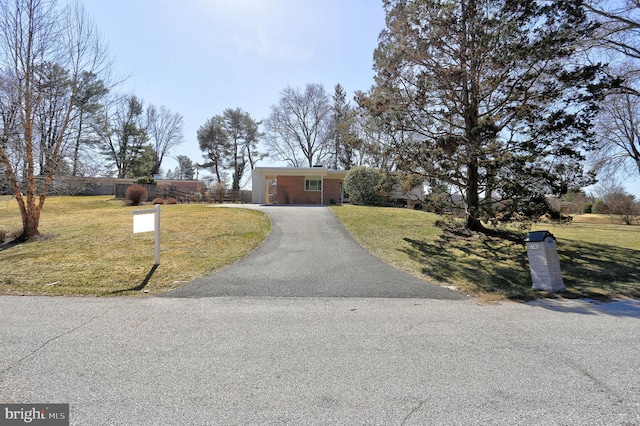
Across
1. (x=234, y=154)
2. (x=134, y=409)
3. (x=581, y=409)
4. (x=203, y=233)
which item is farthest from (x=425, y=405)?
(x=234, y=154)

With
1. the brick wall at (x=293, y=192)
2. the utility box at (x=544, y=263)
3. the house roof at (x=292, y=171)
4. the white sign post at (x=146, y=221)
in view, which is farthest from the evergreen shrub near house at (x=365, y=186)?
the white sign post at (x=146, y=221)

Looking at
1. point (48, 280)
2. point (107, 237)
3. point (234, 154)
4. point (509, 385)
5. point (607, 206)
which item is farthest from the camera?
point (234, 154)

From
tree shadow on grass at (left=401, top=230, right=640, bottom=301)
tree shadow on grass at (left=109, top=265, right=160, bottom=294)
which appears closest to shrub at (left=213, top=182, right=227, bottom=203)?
tree shadow on grass at (left=401, top=230, right=640, bottom=301)

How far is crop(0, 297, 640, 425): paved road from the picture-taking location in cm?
230

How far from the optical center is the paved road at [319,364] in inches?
90.4

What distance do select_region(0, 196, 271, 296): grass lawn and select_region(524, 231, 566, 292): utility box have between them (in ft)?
21.8

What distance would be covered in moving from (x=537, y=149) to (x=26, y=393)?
41.0ft

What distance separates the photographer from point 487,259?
8.98m

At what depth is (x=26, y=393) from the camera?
8.10 feet

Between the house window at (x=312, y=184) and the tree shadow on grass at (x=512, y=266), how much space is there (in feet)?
46.7

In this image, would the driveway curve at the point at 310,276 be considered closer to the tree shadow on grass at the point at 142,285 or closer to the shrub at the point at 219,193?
the tree shadow on grass at the point at 142,285

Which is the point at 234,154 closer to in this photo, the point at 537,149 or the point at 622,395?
the point at 537,149

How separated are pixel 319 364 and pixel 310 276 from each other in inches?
144

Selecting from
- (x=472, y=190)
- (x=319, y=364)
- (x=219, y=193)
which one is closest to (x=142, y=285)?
(x=319, y=364)
